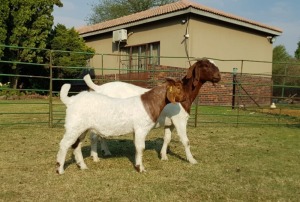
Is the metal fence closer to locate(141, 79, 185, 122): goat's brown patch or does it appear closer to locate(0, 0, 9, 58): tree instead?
locate(0, 0, 9, 58): tree

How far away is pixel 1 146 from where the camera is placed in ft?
26.4

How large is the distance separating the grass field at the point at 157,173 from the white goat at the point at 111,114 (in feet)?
1.53

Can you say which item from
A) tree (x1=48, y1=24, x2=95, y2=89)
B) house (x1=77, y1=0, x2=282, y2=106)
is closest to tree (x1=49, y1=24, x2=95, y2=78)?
tree (x1=48, y1=24, x2=95, y2=89)

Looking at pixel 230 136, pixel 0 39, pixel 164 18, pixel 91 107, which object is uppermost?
pixel 164 18

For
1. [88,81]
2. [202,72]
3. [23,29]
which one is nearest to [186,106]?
[202,72]

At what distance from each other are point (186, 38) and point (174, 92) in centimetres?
Result: 1425

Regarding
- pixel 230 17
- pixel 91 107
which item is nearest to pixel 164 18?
pixel 230 17

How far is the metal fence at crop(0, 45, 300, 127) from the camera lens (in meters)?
13.5

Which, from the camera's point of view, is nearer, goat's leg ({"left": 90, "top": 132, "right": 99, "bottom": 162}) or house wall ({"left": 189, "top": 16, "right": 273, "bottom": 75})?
goat's leg ({"left": 90, "top": 132, "right": 99, "bottom": 162})

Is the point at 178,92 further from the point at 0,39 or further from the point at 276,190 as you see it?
the point at 0,39

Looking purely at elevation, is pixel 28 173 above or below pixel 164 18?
below

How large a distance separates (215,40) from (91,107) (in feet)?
53.7

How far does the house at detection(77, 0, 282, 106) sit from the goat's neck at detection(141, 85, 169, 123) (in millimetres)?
12400

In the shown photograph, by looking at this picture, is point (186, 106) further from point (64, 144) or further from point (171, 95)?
point (64, 144)
